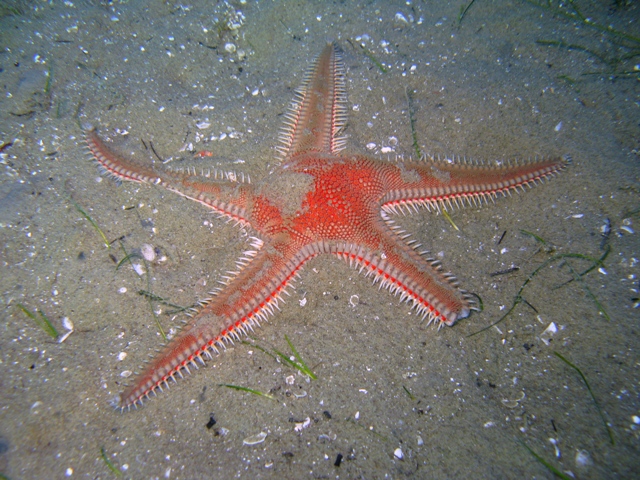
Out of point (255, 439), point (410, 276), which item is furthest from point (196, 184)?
point (255, 439)

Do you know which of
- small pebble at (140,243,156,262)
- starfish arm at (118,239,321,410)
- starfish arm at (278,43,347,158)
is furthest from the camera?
starfish arm at (278,43,347,158)

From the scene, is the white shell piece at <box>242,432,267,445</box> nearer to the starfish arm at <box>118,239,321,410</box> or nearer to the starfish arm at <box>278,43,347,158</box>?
the starfish arm at <box>118,239,321,410</box>

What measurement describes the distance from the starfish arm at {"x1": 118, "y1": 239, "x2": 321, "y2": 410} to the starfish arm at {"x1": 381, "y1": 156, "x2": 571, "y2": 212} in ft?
3.52

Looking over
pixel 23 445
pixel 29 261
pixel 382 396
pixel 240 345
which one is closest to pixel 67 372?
pixel 23 445

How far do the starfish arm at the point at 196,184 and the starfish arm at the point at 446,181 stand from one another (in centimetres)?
148

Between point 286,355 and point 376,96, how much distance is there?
3417 mm

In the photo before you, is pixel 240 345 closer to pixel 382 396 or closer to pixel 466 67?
pixel 382 396

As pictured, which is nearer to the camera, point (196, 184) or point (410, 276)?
point (410, 276)

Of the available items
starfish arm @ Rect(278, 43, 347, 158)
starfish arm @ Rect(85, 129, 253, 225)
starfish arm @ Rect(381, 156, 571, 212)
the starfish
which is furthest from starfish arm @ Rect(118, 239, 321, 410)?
starfish arm @ Rect(278, 43, 347, 158)

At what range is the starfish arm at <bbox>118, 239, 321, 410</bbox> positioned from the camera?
9.42 ft

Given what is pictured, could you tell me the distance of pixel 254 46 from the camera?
17.1ft

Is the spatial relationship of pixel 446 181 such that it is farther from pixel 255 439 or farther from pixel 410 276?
pixel 255 439

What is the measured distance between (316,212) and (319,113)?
4.33ft

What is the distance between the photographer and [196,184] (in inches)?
144
